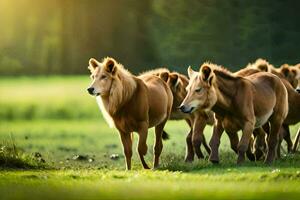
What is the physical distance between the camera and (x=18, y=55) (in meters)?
33.0

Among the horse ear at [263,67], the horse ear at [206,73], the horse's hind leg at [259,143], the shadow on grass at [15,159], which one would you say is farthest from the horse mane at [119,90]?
the horse ear at [263,67]

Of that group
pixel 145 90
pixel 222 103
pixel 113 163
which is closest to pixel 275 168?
pixel 222 103

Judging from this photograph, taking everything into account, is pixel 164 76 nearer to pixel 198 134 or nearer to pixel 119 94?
pixel 198 134

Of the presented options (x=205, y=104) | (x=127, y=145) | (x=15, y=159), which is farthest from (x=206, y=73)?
(x=15, y=159)

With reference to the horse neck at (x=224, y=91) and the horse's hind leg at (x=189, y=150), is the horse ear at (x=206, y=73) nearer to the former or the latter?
the horse neck at (x=224, y=91)

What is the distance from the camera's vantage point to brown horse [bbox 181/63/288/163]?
15.2 metres

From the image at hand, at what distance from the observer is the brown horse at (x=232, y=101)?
15.2m

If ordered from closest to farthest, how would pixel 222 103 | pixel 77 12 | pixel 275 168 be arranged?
1. pixel 275 168
2. pixel 222 103
3. pixel 77 12

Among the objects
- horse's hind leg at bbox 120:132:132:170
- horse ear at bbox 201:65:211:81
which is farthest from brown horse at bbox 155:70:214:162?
horse ear at bbox 201:65:211:81

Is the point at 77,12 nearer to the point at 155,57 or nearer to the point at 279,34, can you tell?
the point at 155,57

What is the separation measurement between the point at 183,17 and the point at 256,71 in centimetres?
1715

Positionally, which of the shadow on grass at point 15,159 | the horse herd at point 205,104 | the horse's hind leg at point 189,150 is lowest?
the horse's hind leg at point 189,150

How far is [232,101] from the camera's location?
1559 centimetres

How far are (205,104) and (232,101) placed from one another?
50 centimetres
